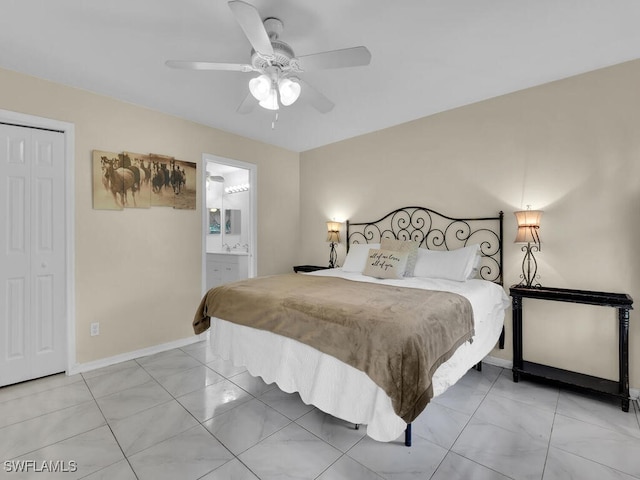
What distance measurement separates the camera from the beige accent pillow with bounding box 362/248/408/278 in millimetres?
2947

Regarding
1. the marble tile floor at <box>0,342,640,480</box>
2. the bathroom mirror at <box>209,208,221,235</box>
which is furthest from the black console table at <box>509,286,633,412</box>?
the bathroom mirror at <box>209,208,221,235</box>

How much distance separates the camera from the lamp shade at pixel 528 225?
2531mm

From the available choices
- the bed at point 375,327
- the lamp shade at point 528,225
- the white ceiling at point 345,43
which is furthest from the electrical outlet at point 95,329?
the lamp shade at point 528,225

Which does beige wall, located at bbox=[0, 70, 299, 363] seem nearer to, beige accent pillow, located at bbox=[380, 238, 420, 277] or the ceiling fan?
the ceiling fan

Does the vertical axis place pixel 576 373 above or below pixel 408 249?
below

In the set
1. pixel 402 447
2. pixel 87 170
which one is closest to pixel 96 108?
pixel 87 170

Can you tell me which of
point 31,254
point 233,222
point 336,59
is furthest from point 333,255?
point 31,254

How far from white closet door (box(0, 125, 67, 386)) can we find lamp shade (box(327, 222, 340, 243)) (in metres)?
2.83

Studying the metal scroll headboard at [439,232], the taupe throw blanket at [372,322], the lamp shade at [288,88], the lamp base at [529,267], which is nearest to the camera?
the taupe throw blanket at [372,322]

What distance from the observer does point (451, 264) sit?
282 centimetres

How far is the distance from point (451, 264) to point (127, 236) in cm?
319

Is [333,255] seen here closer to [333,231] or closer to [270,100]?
[333,231]

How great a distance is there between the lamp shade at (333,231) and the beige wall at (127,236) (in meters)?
1.51

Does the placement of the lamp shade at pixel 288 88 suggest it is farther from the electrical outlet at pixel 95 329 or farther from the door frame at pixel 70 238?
the electrical outlet at pixel 95 329
